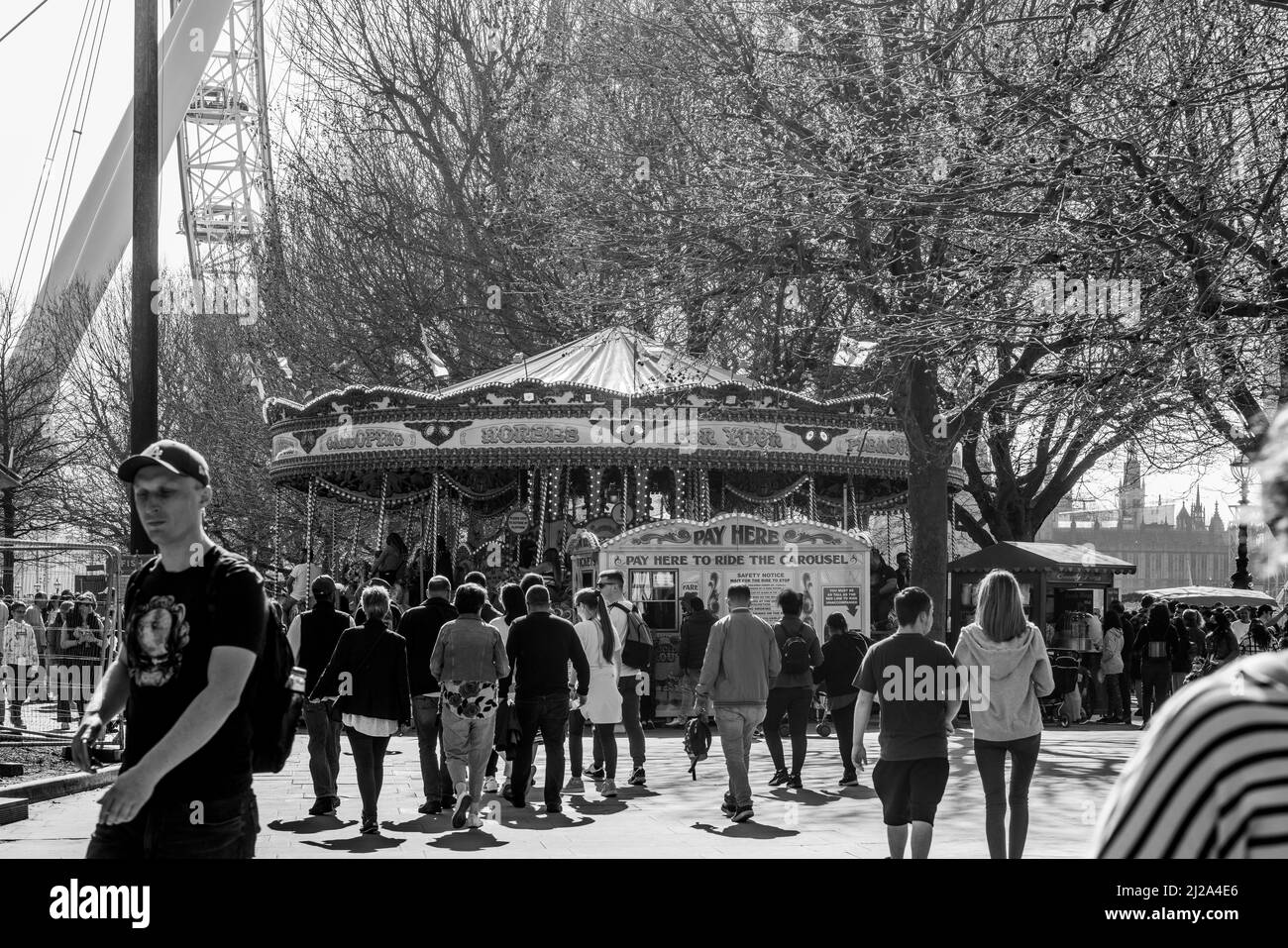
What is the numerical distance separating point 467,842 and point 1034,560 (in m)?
14.8

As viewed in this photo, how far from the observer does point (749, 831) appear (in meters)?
10.6

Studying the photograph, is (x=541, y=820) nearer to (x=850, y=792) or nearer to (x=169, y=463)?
(x=850, y=792)

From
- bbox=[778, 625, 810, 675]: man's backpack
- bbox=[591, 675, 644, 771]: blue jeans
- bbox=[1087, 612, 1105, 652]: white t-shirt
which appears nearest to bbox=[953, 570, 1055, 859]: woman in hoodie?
bbox=[778, 625, 810, 675]: man's backpack

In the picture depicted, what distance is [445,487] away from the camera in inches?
1084

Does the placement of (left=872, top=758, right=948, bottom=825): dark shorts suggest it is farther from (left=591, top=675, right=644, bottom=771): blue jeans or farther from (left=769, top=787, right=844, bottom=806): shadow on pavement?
(left=591, top=675, right=644, bottom=771): blue jeans

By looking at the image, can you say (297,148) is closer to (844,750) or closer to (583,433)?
(583,433)

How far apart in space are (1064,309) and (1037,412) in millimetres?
1031

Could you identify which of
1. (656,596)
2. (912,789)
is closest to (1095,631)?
(656,596)

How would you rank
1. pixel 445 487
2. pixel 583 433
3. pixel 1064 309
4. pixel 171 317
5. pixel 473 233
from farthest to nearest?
pixel 171 317 → pixel 473 233 → pixel 445 487 → pixel 583 433 → pixel 1064 309

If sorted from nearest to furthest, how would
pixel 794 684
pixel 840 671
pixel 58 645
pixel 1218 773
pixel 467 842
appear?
pixel 1218 773 < pixel 467 842 < pixel 794 684 < pixel 840 671 < pixel 58 645

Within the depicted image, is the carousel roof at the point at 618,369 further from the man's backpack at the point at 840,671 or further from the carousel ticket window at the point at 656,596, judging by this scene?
the man's backpack at the point at 840,671

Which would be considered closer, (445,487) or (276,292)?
(445,487)
